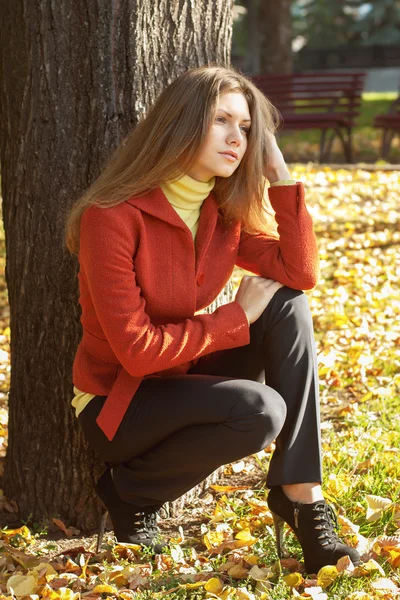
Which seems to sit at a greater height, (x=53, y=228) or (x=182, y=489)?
(x=53, y=228)

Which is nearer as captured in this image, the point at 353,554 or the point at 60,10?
the point at 353,554

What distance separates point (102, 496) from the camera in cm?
276

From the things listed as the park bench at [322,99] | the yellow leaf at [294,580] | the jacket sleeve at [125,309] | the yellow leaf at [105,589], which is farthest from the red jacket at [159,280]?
the park bench at [322,99]

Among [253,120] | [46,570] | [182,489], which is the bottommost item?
[46,570]

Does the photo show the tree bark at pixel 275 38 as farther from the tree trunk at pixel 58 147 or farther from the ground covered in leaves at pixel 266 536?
the tree trunk at pixel 58 147

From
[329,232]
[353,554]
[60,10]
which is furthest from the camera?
[329,232]

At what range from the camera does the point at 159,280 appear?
2.58 meters

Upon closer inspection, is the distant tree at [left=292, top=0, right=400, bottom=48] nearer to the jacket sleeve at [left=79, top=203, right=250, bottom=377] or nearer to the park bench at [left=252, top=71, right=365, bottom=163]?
the park bench at [left=252, top=71, right=365, bottom=163]

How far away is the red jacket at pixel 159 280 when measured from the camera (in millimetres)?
2455

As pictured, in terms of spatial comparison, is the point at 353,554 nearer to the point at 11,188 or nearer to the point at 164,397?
the point at 164,397

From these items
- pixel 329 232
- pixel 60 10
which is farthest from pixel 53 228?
pixel 329 232

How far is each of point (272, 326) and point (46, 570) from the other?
3.19 ft

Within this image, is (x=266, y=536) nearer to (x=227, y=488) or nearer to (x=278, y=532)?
(x=278, y=532)

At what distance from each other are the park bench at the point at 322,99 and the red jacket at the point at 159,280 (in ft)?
24.9
